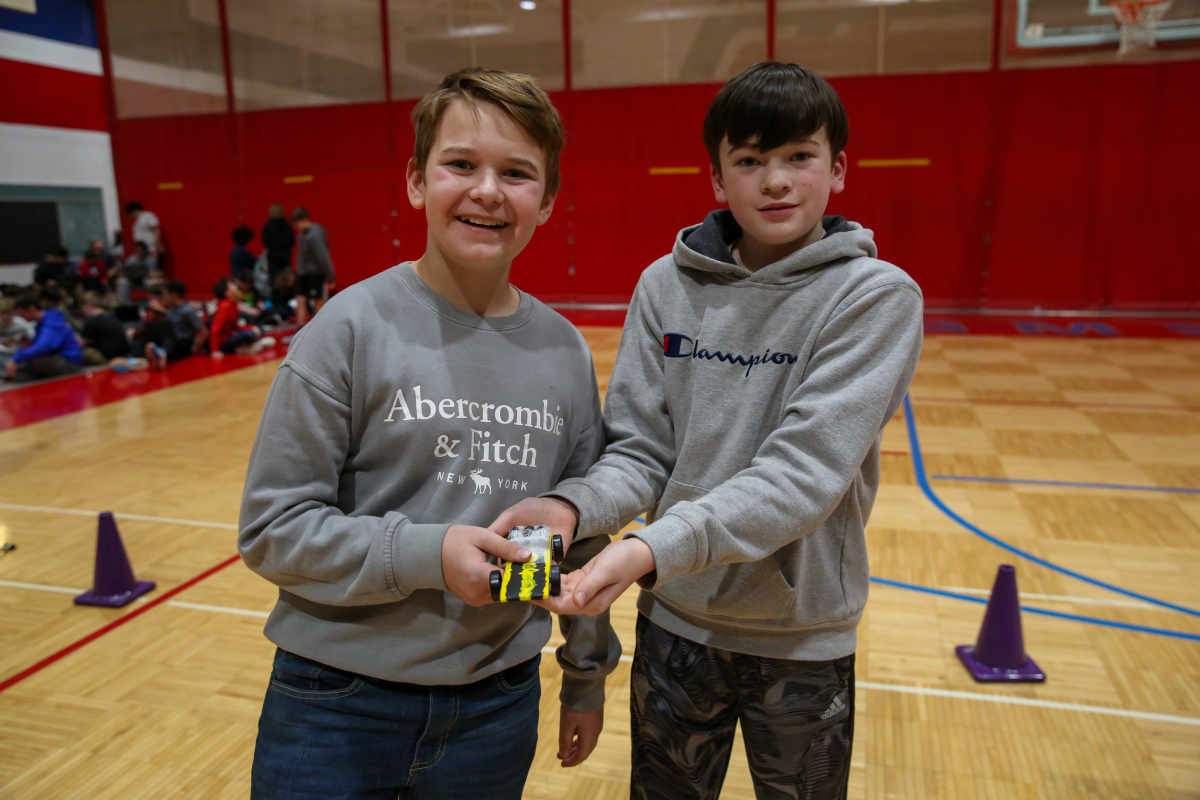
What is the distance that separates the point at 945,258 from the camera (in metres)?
11.0

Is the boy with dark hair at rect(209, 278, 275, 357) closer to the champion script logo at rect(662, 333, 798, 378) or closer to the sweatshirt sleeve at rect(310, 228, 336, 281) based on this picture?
the sweatshirt sleeve at rect(310, 228, 336, 281)

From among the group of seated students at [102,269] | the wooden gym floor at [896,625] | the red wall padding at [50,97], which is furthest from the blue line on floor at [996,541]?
the red wall padding at [50,97]

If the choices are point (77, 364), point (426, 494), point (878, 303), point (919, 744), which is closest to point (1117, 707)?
point (919, 744)

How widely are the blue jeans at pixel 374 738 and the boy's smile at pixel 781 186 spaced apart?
0.81 meters

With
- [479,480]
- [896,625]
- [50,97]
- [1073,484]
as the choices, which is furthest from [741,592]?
[50,97]

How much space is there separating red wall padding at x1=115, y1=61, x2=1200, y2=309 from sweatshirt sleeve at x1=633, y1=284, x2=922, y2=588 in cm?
1018

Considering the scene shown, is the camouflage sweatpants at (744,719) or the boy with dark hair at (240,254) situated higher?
the boy with dark hair at (240,254)

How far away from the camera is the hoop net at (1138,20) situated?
9.59 meters

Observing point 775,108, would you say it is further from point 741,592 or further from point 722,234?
point 741,592

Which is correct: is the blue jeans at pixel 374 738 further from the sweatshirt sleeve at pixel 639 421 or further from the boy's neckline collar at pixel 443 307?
the boy's neckline collar at pixel 443 307

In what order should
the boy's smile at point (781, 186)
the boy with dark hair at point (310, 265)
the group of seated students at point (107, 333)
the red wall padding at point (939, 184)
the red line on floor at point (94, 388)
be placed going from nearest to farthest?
the boy's smile at point (781, 186) < the red line on floor at point (94, 388) < the group of seated students at point (107, 333) < the boy with dark hair at point (310, 265) < the red wall padding at point (939, 184)

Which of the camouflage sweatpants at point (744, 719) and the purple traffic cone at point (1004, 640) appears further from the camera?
the purple traffic cone at point (1004, 640)

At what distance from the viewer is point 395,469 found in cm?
118

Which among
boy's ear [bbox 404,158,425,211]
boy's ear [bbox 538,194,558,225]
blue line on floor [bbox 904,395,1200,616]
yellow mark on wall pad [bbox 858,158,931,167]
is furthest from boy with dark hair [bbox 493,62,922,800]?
yellow mark on wall pad [bbox 858,158,931,167]
